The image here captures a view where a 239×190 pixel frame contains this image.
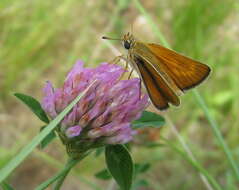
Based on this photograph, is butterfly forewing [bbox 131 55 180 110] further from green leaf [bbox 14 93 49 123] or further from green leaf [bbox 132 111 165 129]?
green leaf [bbox 14 93 49 123]

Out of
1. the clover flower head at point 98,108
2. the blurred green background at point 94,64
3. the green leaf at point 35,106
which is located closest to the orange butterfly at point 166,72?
the clover flower head at point 98,108

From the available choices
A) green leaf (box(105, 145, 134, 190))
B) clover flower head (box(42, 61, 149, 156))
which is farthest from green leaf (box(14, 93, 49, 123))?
green leaf (box(105, 145, 134, 190))

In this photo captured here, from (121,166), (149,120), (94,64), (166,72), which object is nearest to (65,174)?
(121,166)

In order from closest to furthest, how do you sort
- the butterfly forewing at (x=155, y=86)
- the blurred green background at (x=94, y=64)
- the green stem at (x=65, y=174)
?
the green stem at (x=65, y=174), the butterfly forewing at (x=155, y=86), the blurred green background at (x=94, y=64)

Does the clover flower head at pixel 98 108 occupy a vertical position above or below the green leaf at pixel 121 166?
above

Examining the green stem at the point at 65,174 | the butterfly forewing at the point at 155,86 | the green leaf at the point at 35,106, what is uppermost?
the green leaf at the point at 35,106

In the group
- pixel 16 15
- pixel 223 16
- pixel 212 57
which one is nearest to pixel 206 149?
pixel 212 57

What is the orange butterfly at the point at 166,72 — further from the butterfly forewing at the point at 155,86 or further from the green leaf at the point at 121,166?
the green leaf at the point at 121,166
